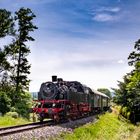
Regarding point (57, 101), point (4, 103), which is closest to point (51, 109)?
point (57, 101)

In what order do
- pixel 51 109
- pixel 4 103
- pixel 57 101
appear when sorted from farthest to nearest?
pixel 4 103 → pixel 57 101 → pixel 51 109

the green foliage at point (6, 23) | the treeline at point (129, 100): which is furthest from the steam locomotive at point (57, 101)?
the green foliage at point (6, 23)

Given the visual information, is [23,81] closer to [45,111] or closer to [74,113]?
[74,113]

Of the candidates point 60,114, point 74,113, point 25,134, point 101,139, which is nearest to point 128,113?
point 74,113

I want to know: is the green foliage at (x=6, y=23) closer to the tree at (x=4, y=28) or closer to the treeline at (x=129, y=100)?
the tree at (x=4, y=28)

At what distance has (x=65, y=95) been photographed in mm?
32250

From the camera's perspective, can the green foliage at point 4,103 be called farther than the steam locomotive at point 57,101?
Yes

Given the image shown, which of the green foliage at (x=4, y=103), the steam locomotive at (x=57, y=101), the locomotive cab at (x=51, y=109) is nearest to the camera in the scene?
the locomotive cab at (x=51, y=109)

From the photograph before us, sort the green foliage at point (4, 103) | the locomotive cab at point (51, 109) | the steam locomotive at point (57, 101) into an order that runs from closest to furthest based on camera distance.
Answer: the locomotive cab at point (51, 109), the steam locomotive at point (57, 101), the green foliage at point (4, 103)

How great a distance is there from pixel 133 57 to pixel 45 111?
8.25 meters

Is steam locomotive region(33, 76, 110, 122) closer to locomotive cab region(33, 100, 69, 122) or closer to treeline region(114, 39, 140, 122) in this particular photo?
locomotive cab region(33, 100, 69, 122)

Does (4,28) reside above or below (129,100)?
above

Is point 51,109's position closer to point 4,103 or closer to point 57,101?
point 57,101

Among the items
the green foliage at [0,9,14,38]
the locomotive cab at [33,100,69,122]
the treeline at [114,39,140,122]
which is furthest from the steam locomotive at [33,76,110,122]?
the green foliage at [0,9,14,38]
